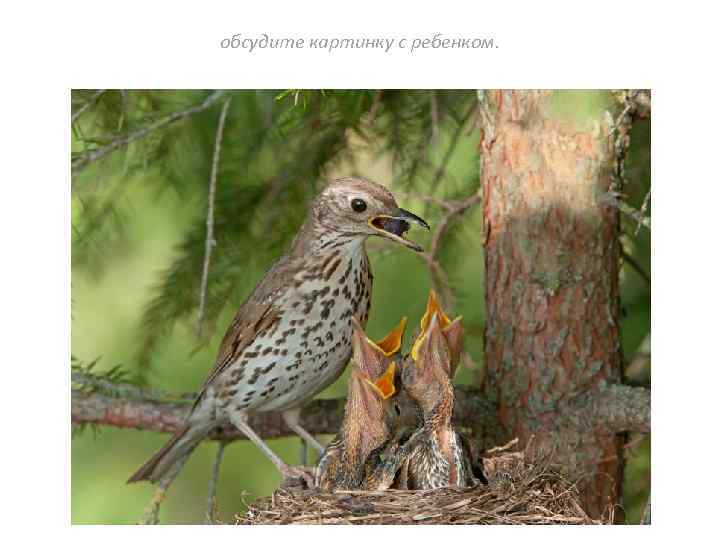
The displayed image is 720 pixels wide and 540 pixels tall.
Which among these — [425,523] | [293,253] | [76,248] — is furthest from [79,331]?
[425,523]

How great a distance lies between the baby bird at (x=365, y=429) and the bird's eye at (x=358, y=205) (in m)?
0.40

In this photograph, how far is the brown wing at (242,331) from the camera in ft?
11.9

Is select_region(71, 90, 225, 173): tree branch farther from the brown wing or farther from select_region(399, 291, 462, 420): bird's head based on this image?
select_region(399, 291, 462, 420): bird's head

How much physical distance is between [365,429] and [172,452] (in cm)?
100

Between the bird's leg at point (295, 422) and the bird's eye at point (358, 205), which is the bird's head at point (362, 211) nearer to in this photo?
the bird's eye at point (358, 205)

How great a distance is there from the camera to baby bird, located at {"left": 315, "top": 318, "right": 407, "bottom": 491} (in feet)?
10.3

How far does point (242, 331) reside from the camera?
12.1ft

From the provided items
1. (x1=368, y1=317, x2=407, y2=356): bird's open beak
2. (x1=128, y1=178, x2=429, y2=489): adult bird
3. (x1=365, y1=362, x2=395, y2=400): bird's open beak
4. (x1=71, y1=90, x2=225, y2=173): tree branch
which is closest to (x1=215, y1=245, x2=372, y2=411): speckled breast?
(x1=128, y1=178, x2=429, y2=489): adult bird

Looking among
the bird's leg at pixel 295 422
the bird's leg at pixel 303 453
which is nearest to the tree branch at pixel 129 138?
the bird's leg at pixel 295 422

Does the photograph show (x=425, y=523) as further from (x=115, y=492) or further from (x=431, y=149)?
(x=115, y=492)

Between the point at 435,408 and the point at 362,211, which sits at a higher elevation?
Result: the point at 362,211

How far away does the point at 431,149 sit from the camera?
385cm

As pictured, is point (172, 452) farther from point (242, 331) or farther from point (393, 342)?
point (393, 342)

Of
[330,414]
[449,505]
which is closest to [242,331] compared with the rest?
[330,414]
